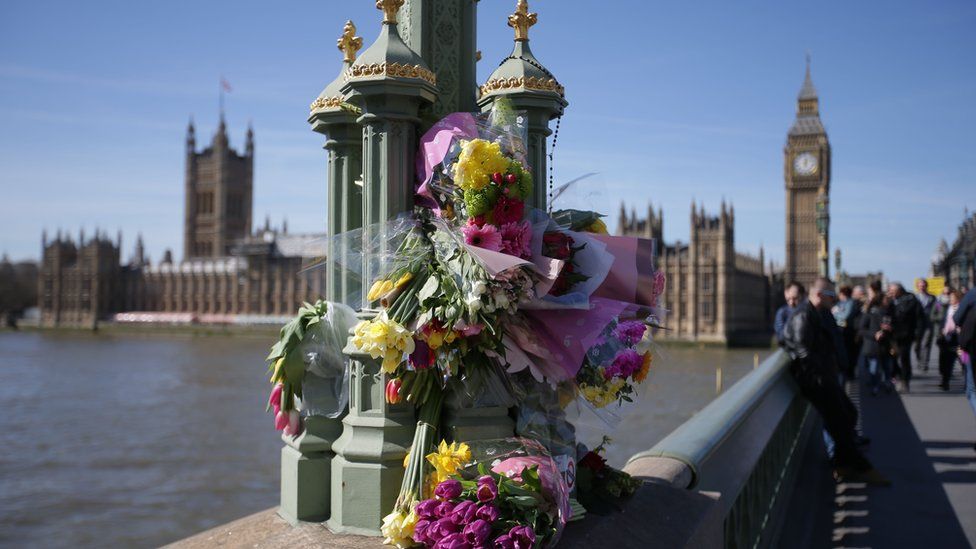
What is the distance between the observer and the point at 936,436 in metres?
7.70

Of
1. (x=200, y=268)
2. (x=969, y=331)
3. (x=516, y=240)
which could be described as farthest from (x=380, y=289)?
(x=200, y=268)

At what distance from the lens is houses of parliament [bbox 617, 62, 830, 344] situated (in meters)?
70.4

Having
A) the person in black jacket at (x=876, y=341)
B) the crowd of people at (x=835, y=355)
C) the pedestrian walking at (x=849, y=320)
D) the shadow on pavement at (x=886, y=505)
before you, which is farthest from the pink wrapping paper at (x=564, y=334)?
the pedestrian walking at (x=849, y=320)

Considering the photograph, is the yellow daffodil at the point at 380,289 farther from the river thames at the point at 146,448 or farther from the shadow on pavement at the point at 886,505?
the shadow on pavement at the point at 886,505

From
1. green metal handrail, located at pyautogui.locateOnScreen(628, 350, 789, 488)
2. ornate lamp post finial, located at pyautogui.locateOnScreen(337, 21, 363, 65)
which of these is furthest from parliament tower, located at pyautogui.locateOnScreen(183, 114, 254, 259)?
ornate lamp post finial, located at pyautogui.locateOnScreen(337, 21, 363, 65)

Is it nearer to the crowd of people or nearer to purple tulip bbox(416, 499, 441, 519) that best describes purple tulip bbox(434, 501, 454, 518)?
purple tulip bbox(416, 499, 441, 519)

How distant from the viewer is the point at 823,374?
6.68 m

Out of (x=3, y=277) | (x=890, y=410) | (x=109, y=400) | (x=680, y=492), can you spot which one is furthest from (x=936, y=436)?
(x=3, y=277)

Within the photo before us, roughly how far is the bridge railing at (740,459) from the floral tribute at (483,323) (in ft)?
3.42

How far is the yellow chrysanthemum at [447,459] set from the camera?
2365 millimetres

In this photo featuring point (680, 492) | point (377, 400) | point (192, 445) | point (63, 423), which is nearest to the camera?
point (377, 400)

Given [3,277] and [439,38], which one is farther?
[3,277]

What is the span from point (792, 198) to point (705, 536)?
89.5 meters

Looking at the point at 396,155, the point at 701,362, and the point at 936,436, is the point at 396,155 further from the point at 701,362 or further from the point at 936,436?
the point at 701,362
